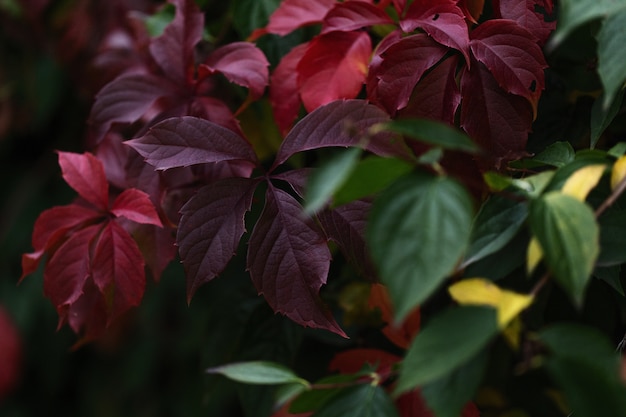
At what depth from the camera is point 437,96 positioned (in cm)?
52

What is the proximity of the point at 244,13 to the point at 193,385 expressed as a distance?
0.91 metres

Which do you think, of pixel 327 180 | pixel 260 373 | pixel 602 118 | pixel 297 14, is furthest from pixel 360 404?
pixel 297 14

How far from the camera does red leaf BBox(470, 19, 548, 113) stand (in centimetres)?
51

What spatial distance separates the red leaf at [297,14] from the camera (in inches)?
25.1

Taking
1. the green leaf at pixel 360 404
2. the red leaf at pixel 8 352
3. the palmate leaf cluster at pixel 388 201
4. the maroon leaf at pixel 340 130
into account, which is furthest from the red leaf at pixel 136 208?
the red leaf at pixel 8 352

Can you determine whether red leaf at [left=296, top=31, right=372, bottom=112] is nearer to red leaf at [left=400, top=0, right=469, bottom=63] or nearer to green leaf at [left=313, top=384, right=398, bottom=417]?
red leaf at [left=400, top=0, right=469, bottom=63]

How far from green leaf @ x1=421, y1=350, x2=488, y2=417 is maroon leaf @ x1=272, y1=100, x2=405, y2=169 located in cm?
17

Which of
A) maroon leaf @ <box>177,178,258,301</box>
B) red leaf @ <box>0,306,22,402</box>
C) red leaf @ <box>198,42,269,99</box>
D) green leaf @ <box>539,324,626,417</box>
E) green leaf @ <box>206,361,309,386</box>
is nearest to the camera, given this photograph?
green leaf @ <box>539,324,626,417</box>

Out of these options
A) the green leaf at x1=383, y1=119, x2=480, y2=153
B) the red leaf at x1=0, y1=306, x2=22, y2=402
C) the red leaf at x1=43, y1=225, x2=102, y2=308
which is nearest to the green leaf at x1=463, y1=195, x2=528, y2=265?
the green leaf at x1=383, y1=119, x2=480, y2=153

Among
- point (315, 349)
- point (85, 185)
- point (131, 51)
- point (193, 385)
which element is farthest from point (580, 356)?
point (193, 385)

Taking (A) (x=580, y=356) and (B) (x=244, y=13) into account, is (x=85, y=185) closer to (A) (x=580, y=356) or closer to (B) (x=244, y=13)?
(B) (x=244, y=13)

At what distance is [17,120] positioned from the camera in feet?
4.87

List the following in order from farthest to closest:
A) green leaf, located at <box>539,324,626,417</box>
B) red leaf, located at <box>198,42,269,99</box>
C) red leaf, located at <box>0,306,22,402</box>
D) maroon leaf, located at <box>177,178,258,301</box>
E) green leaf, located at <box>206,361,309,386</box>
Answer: red leaf, located at <box>0,306,22,402</box> < red leaf, located at <box>198,42,269,99</box> < maroon leaf, located at <box>177,178,258,301</box> < green leaf, located at <box>206,361,309,386</box> < green leaf, located at <box>539,324,626,417</box>

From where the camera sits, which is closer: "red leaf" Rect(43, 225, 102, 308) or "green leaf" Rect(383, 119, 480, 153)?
"green leaf" Rect(383, 119, 480, 153)
